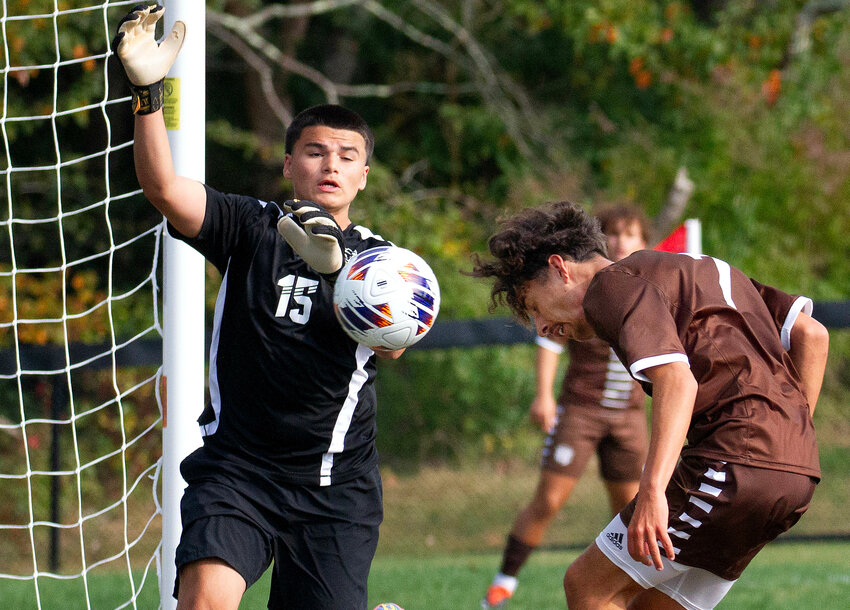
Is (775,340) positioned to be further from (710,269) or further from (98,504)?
(98,504)

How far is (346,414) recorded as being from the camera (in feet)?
11.0

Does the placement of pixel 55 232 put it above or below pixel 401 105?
below

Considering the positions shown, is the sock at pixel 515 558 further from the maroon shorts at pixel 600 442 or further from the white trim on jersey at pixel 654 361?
the white trim on jersey at pixel 654 361

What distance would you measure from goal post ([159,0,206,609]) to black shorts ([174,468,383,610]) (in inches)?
24.2

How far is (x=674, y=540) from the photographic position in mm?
3064

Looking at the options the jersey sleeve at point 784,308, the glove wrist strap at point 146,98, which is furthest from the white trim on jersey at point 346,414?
the jersey sleeve at point 784,308

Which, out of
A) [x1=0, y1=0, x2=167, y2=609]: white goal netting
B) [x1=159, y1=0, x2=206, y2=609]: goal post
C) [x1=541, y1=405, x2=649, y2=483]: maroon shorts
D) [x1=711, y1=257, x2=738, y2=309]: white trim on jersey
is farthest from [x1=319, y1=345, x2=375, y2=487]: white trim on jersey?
[x1=0, y1=0, x2=167, y2=609]: white goal netting

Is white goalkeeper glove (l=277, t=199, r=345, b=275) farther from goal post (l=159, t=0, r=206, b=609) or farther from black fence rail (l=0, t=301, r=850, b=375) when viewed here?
black fence rail (l=0, t=301, r=850, b=375)

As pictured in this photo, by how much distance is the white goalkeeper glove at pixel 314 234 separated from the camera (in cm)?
284

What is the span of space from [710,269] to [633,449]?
2.51 m

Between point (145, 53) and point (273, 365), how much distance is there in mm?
1040

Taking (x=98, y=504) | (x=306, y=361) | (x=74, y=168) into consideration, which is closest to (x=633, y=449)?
(x=306, y=361)

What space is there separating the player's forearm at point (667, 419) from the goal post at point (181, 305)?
187 cm

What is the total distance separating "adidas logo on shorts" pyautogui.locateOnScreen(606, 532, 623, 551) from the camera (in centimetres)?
316
